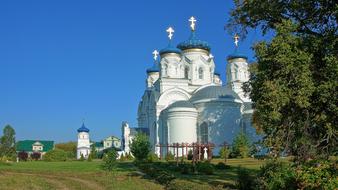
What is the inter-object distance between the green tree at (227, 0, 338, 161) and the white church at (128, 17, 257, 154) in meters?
30.9

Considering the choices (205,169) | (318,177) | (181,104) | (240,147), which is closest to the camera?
(318,177)

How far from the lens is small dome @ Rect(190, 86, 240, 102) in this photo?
167 ft

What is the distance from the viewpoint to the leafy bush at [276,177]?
10.6m

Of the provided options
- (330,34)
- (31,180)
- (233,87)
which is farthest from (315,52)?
(233,87)

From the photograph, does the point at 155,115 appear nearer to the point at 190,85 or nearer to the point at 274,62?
the point at 190,85

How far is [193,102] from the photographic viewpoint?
51.5 meters

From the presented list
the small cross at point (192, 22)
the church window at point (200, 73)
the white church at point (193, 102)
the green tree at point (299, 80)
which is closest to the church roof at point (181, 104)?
the white church at point (193, 102)

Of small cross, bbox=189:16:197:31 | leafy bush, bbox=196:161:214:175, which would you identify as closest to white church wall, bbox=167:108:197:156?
small cross, bbox=189:16:197:31

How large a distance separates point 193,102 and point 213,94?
8.08 feet

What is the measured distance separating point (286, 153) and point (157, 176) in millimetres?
7723

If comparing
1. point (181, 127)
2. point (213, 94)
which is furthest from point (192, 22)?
point (181, 127)

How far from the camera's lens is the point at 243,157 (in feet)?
144

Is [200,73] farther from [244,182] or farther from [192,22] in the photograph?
[244,182]

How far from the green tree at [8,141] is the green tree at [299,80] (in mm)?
58854
